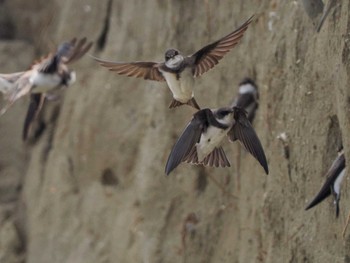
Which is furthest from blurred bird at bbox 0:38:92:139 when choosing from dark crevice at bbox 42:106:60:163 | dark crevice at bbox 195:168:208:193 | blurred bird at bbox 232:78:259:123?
dark crevice at bbox 42:106:60:163

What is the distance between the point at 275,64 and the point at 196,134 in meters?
1.08

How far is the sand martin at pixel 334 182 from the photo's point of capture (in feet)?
11.7

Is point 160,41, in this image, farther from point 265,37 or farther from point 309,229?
point 309,229

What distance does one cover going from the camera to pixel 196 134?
10.9 ft

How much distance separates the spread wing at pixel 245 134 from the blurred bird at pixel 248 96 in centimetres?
98

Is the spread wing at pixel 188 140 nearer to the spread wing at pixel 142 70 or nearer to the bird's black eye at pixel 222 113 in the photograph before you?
the bird's black eye at pixel 222 113

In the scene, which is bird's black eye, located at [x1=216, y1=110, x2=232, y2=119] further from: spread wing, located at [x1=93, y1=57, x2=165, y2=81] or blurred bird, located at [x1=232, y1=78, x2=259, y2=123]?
blurred bird, located at [x1=232, y1=78, x2=259, y2=123]

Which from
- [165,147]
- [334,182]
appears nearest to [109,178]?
[165,147]

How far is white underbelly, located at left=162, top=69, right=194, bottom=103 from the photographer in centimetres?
336

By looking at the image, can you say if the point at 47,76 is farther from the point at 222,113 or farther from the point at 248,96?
the point at 222,113

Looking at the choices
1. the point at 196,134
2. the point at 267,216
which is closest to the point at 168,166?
the point at 196,134

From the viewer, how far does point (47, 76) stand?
4418 mm

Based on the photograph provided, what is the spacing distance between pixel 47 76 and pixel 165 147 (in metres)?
1.00

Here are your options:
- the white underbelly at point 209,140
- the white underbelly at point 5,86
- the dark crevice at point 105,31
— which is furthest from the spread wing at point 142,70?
the dark crevice at point 105,31
